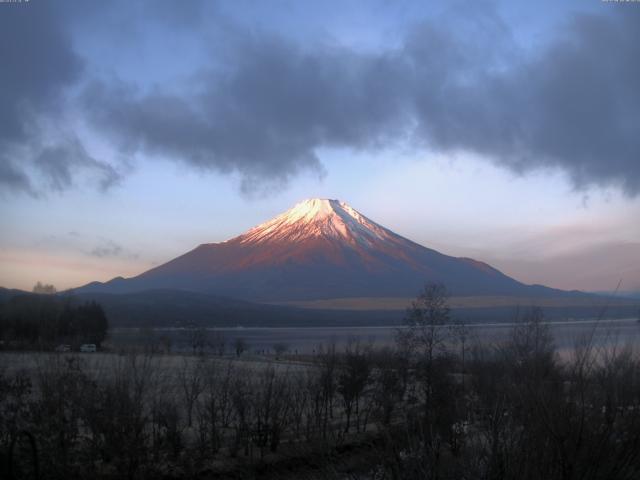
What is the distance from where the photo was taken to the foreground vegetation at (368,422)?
17.5ft

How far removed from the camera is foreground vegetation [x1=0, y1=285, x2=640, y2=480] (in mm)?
5324

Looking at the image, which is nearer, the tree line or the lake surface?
the lake surface

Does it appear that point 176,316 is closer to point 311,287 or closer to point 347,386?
point 311,287

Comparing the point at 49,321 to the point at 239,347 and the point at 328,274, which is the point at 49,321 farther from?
the point at 328,274

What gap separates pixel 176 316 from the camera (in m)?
105

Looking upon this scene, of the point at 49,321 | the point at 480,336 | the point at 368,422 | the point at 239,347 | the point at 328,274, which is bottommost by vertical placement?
the point at 368,422

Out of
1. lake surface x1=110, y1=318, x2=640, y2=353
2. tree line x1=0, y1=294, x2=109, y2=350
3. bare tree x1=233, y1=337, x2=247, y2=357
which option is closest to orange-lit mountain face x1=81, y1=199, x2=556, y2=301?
lake surface x1=110, y1=318, x2=640, y2=353

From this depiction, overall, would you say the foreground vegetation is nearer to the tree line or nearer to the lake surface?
the lake surface

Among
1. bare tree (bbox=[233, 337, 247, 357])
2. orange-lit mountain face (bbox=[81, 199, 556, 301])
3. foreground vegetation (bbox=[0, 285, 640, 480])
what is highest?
orange-lit mountain face (bbox=[81, 199, 556, 301])

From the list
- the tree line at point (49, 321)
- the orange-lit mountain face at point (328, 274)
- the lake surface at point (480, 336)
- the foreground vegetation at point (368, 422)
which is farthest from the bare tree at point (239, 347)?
the orange-lit mountain face at point (328, 274)

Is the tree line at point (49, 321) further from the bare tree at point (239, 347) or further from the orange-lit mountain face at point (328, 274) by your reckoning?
the orange-lit mountain face at point (328, 274)

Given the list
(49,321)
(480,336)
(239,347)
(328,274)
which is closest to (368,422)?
(49,321)

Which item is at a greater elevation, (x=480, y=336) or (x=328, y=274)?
(x=328, y=274)

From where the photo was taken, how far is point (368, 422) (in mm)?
22188
